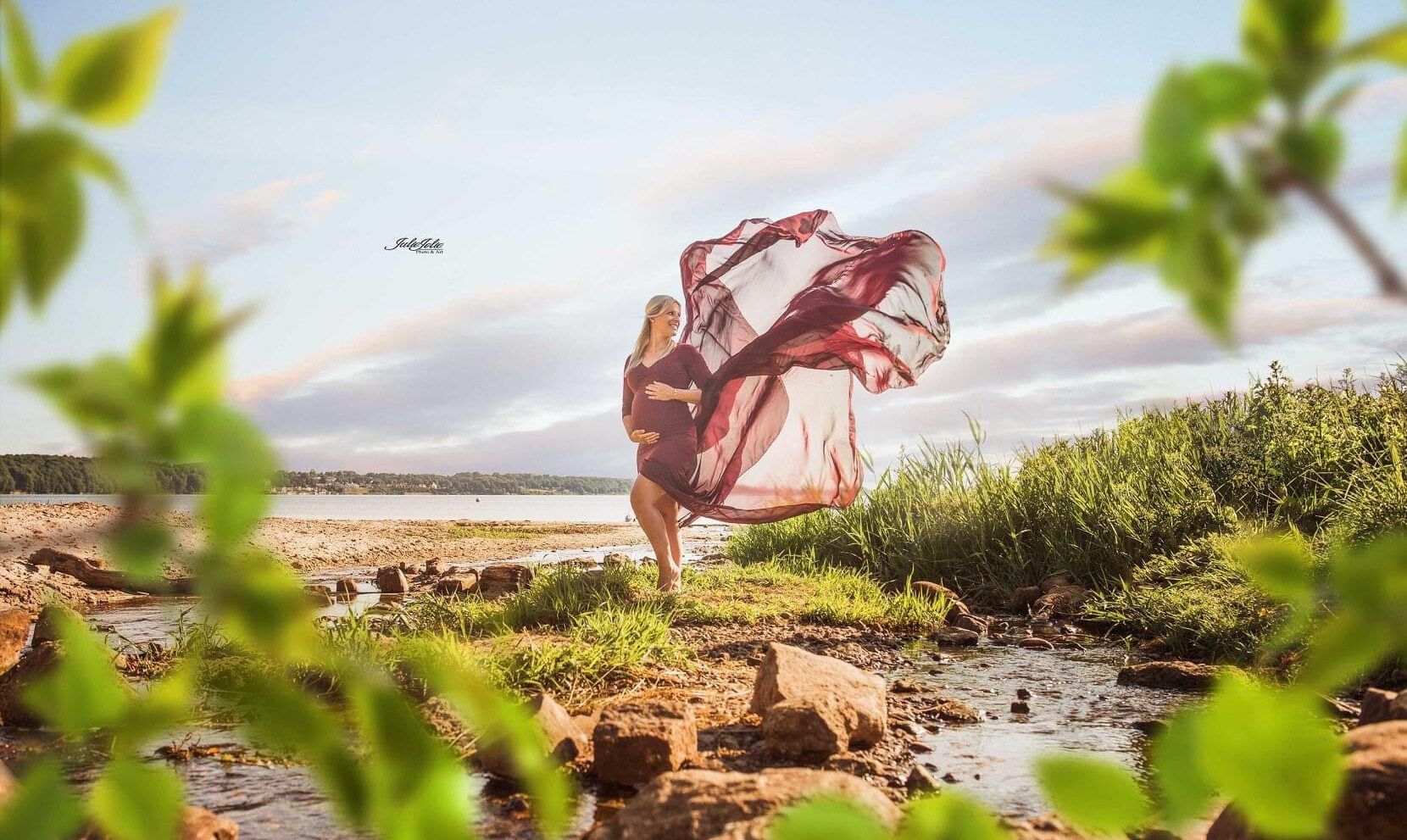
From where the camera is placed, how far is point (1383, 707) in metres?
2.44

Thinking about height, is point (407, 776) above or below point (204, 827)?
above

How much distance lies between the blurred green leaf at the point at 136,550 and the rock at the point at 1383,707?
2.79 metres

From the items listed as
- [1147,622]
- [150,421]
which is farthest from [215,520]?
[1147,622]

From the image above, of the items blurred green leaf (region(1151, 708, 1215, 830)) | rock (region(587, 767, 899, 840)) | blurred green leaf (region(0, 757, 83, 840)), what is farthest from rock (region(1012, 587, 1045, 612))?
blurred green leaf (region(0, 757, 83, 840))

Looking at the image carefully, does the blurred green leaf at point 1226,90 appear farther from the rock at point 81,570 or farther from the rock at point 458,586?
the rock at point 81,570

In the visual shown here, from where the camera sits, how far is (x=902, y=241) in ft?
23.5

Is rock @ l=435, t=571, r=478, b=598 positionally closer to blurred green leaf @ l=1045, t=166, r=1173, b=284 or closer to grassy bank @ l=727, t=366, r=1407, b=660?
grassy bank @ l=727, t=366, r=1407, b=660

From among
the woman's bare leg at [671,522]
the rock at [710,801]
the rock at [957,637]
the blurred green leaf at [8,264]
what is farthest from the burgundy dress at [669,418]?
the blurred green leaf at [8,264]

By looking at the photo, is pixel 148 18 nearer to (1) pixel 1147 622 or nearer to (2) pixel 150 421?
(2) pixel 150 421

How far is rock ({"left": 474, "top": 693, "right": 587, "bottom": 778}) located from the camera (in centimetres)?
289

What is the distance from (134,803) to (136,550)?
0.41 ft

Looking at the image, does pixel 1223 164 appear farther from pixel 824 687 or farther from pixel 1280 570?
pixel 824 687

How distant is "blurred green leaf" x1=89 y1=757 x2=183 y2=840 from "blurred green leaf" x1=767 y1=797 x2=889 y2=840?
0.29 m

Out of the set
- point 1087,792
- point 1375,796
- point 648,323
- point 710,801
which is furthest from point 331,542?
point 1087,792
